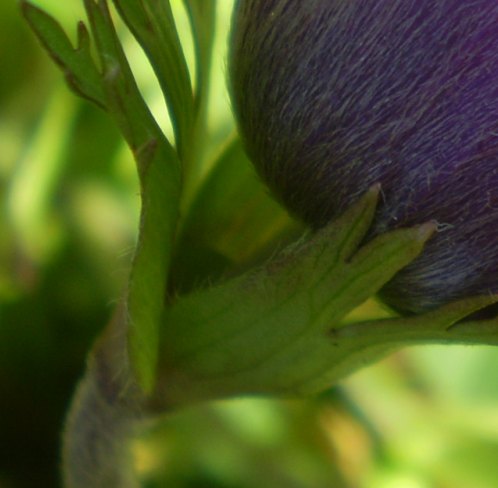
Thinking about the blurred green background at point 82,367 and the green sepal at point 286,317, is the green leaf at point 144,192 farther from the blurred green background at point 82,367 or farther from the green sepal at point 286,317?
the blurred green background at point 82,367

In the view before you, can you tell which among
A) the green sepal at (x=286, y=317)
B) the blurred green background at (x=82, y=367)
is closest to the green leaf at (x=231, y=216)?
the green sepal at (x=286, y=317)

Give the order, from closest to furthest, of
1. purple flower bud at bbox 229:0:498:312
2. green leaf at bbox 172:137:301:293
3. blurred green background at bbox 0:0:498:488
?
purple flower bud at bbox 229:0:498:312 < green leaf at bbox 172:137:301:293 < blurred green background at bbox 0:0:498:488

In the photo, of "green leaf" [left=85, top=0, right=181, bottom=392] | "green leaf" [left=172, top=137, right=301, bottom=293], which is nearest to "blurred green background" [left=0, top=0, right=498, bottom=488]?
"green leaf" [left=172, top=137, right=301, bottom=293]

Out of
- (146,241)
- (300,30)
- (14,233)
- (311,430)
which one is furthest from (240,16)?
(311,430)

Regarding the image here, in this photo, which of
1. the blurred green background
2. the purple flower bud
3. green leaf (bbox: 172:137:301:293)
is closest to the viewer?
the purple flower bud

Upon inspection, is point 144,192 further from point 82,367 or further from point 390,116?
point 82,367

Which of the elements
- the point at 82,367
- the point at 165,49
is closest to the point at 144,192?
the point at 165,49

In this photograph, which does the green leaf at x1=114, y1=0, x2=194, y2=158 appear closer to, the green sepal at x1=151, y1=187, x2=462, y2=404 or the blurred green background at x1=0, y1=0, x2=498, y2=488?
the green sepal at x1=151, y1=187, x2=462, y2=404
